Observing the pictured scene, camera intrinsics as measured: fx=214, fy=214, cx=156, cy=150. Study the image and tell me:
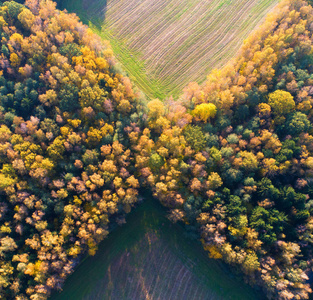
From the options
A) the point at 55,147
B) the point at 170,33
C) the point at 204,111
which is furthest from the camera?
the point at 170,33

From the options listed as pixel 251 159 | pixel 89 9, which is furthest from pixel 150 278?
pixel 89 9

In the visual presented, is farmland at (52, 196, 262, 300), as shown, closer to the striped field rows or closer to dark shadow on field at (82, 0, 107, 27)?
the striped field rows

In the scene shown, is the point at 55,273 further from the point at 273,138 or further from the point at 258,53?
the point at 258,53

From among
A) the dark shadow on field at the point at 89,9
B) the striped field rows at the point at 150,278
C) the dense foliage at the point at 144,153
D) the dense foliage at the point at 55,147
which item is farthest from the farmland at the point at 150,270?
the dark shadow on field at the point at 89,9

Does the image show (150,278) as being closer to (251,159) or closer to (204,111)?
(251,159)

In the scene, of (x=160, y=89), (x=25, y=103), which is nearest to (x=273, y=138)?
(x=160, y=89)
